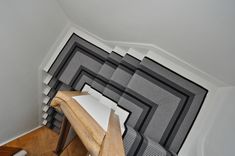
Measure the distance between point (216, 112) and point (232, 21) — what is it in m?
0.73

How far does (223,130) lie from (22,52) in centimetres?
181

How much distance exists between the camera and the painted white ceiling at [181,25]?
842 mm

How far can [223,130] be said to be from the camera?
3.33ft

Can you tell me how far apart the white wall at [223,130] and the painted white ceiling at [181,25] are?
5.0 inches

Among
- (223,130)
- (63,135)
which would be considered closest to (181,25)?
(223,130)

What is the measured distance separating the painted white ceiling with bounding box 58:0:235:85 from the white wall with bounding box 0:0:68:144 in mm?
346

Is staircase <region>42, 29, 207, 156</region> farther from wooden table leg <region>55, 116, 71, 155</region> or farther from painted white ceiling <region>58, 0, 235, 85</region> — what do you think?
wooden table leg <region>55, 116, 71, 155</region>

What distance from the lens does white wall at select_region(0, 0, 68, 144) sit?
1340 mm

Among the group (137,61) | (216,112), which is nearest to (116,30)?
(137,61)

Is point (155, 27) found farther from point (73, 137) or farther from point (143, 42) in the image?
point (73, 137)

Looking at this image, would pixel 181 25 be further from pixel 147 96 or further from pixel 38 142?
pixel 38 142

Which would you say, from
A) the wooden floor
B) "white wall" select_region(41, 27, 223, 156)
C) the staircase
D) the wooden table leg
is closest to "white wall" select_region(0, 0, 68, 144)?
the wooden floor

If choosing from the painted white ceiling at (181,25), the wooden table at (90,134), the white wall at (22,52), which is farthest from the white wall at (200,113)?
the white wall at (22,52)

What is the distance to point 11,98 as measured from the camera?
164cm
